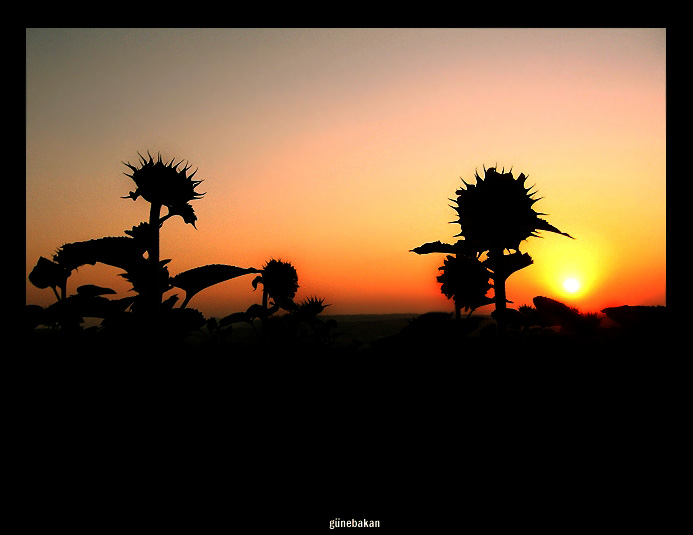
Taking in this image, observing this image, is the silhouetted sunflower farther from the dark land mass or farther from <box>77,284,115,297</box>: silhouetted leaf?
the dark land mass

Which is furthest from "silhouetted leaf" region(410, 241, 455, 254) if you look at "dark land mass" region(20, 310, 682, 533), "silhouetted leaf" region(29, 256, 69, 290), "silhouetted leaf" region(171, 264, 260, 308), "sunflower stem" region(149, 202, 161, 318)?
"silhouetted leaf" region(29, 256, 69, 290)

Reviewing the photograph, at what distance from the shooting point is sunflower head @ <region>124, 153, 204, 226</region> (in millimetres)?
2895

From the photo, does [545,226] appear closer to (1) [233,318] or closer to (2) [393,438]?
(2) [393,438]

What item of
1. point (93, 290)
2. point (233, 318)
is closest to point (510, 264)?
point (93, 290)

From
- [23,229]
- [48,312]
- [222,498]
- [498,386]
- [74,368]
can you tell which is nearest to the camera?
[498,386]

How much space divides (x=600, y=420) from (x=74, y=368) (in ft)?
5.66

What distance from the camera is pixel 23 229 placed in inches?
80.0

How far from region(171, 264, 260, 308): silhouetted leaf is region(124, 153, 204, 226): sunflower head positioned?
1.52ft

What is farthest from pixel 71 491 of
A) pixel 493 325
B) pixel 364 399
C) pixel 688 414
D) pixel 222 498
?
pixel 688 414

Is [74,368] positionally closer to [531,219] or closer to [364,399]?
[364,399]

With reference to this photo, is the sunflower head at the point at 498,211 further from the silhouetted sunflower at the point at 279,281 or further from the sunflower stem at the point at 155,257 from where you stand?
the silhouetted sunflower at the point at 279,281

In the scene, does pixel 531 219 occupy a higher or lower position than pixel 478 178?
lower

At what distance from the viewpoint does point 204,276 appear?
8.29 feet

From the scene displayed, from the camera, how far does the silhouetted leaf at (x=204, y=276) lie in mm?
2504
